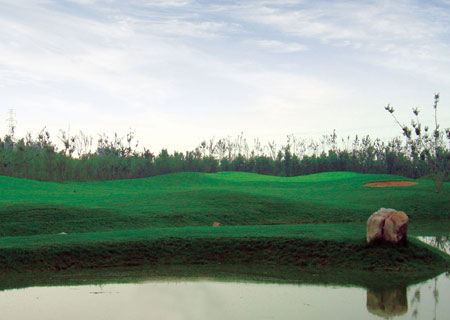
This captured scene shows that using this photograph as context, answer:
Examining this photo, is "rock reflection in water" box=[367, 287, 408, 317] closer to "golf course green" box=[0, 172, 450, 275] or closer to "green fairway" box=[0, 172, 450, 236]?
"golf course green" box=[0, 172, 450, 275]

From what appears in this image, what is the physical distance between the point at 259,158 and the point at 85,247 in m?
64.4

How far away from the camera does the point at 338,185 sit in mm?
50812

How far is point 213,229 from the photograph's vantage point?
22.5 m

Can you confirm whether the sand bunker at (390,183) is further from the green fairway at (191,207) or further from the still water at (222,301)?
the still water at (222,301)

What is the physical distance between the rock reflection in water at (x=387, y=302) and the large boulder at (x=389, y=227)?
3609mm

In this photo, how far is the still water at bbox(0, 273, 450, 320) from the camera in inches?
468

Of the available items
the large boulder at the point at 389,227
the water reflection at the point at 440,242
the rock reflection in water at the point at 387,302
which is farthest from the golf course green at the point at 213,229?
the rock reflection in water at the point at 387,302

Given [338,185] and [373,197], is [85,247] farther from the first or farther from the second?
[338,185]

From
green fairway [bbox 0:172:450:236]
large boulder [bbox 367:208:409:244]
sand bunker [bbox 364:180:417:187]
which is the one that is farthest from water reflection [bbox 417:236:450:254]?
sand bunker [bbox 364:180:417:187]

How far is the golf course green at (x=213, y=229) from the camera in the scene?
18.3 meters

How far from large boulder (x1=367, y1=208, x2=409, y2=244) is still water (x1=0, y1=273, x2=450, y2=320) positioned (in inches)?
104

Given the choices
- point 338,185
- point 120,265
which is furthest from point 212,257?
point 338,185

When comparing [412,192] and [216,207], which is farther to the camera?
[412,192]

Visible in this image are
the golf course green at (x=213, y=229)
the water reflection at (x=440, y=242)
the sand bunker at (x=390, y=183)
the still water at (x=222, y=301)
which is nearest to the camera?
the still water at (x=222, y=301)
